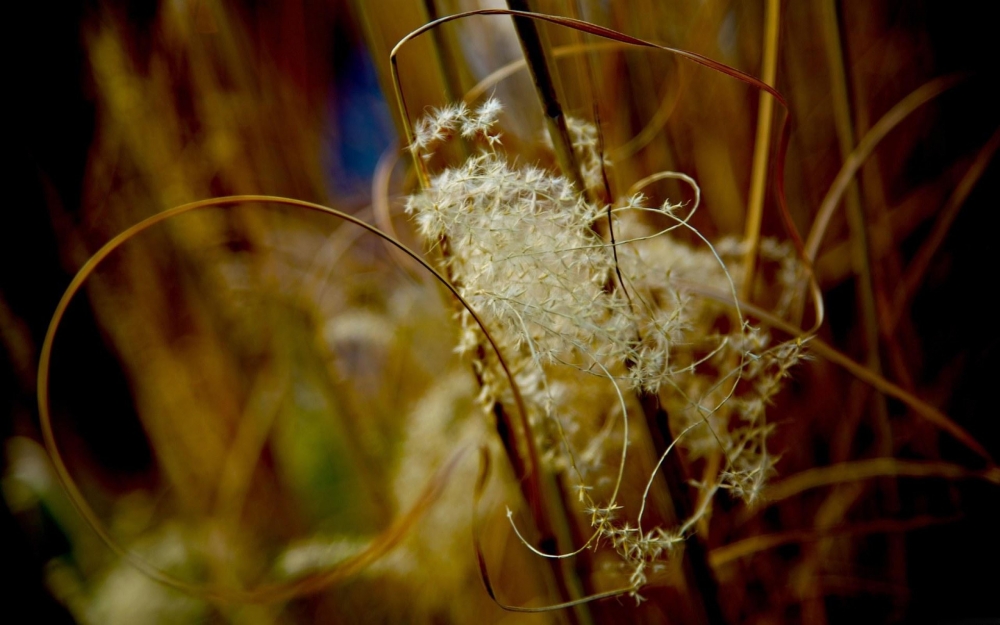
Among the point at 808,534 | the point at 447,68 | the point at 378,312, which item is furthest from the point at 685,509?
the point at 378,312

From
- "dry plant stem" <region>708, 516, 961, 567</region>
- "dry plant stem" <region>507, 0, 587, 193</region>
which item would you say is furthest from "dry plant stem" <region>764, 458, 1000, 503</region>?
"dry plant stem" <region>507, 0, 587, 193</region>

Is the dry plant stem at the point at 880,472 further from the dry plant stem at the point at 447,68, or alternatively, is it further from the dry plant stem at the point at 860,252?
the dry plant stem at the point at 447,68

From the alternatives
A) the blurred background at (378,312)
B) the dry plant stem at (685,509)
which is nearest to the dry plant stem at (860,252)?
the blurred background at (378,312)

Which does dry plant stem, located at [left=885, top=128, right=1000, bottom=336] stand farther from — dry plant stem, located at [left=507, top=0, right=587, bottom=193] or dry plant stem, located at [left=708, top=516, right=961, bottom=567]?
dry plant stem, located at [left=507, top=0, right=587, bottom=193]

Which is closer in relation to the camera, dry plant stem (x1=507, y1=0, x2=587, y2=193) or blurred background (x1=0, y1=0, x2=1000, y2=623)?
dry plant stem (x1=507, y1=0, x2=587, y2=193)

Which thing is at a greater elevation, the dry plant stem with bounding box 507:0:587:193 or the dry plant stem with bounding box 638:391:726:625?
the dry plant stem with bounding box 507:0:587:193

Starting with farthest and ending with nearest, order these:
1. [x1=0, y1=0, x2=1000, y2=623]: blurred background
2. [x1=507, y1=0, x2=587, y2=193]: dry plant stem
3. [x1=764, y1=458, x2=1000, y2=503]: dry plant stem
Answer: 1. [x1=0, y1=0, x2=1000, y2=623]: blurred background
2. [x1=764, y1=458, x2=1000, y2=503]: dry plant stem
3. [x1=507, y1=0, x2=587, y2=193]: dry plant stem

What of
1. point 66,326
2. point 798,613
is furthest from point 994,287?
point 66,326
